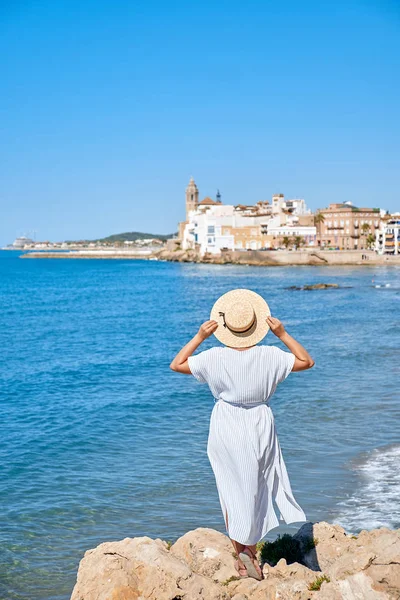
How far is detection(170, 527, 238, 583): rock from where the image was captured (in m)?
4.95

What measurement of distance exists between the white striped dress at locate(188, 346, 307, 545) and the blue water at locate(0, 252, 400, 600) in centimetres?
255

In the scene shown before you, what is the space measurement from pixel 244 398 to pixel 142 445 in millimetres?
7325

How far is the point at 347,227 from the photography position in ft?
406

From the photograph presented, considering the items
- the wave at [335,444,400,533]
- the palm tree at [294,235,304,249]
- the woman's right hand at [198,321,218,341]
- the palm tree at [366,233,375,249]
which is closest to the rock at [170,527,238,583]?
the woman's right hand at [198,321,218,341]

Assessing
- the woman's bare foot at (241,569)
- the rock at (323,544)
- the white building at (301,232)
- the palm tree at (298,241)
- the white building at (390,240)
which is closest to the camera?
the woman's bare foot at (241,569)

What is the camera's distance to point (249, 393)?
4684 millimetres

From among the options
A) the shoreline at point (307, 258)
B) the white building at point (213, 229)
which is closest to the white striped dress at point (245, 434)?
the shoreline at point (307, 258)

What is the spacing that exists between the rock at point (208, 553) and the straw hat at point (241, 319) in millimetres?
1517

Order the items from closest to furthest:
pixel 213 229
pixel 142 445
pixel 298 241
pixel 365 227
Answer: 1. pixel 142 445
2. pixel 298 241
3. pixel 365 227
4. pixel 213 229

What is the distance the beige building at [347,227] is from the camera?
4860 inches

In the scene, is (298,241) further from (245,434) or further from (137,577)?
(137,577)

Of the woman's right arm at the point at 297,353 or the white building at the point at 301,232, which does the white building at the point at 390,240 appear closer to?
the white building at the point at 301,232

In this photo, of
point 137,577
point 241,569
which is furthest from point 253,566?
point 137,577

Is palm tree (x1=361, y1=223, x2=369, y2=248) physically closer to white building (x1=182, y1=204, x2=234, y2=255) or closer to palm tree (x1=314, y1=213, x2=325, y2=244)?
palm tree (x1=314, y1=213, x2=325, y2=244)
